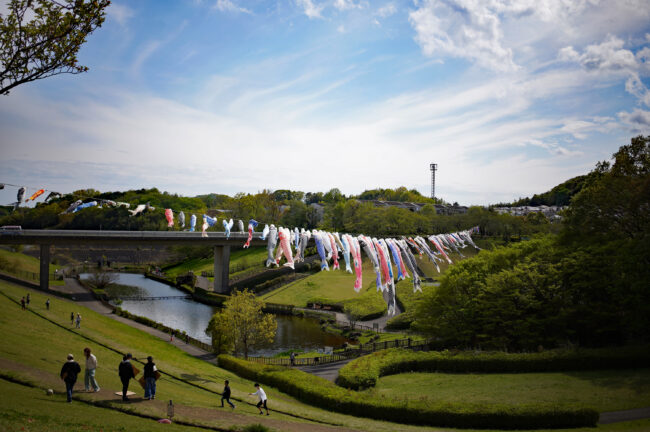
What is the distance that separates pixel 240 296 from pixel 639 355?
28.6m

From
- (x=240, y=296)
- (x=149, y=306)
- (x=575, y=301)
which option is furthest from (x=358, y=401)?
(x=149, y=306)

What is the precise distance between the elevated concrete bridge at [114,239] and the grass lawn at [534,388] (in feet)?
139

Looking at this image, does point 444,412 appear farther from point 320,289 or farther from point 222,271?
point 222,271

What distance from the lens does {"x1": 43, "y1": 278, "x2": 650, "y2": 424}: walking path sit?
1847cm

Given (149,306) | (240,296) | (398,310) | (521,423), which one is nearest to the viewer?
(521,423)

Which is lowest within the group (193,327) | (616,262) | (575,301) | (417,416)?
(193,327)

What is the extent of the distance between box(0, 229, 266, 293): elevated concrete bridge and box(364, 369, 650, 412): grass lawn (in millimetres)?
42486

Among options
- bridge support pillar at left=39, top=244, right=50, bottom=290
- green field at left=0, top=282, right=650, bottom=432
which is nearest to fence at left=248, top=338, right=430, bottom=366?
green field at left=0, top=282, right=650, bottom=432

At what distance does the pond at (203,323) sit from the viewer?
135ft

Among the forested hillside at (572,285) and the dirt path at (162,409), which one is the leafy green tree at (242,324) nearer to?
the forested hillside at (572,285)

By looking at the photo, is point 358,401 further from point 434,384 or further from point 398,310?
point 398,310

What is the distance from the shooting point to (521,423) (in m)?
18.0

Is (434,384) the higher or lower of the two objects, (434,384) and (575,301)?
the lower

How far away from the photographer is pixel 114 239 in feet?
178
